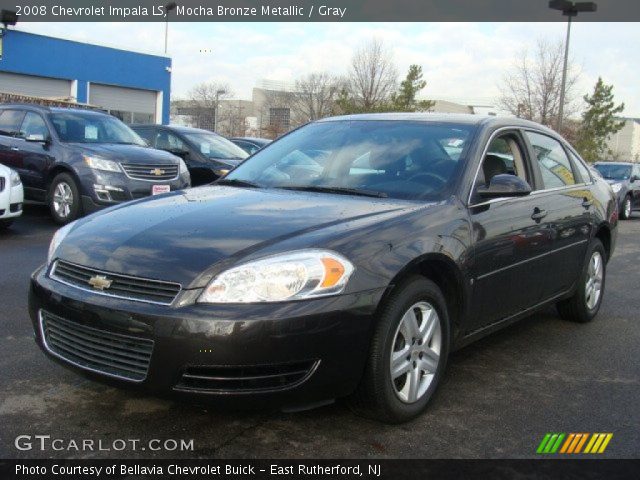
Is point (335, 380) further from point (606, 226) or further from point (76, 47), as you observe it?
point (76, 47)

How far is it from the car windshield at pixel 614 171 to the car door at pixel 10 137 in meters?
14.6

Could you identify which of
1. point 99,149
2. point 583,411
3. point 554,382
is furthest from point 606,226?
point 99,149

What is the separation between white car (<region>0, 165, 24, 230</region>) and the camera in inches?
330

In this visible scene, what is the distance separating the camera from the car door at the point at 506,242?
3802mm

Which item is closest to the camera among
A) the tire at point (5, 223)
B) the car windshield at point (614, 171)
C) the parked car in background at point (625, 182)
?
the tire at point (5, 223)

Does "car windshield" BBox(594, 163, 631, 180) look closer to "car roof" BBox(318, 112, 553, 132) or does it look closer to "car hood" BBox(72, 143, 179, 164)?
"car hood" BBox(72, 143, 179, 164)

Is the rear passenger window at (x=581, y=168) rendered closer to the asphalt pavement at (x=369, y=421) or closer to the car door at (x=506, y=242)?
the car door at (x=506, y=242)

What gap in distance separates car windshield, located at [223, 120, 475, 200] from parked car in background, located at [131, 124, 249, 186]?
24.8 ft

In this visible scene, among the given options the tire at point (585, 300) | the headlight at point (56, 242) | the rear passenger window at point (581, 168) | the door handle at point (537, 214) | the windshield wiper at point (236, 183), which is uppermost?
the rear passenger window at point (581, 168)

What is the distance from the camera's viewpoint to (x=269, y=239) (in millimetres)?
3043

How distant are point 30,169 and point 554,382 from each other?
8.62m

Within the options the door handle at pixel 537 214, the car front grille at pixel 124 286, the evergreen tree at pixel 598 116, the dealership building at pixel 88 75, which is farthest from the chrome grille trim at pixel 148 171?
the evergreen tree at pixel 598 116

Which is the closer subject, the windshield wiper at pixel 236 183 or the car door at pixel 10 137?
the windshield wiper at pixel 236 183

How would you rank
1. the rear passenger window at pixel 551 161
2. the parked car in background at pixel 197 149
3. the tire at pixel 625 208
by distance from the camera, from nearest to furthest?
the rear passenger window at pixel 551 161, the parked car in background at pixel 197 149, the tire at pixel 625 208
